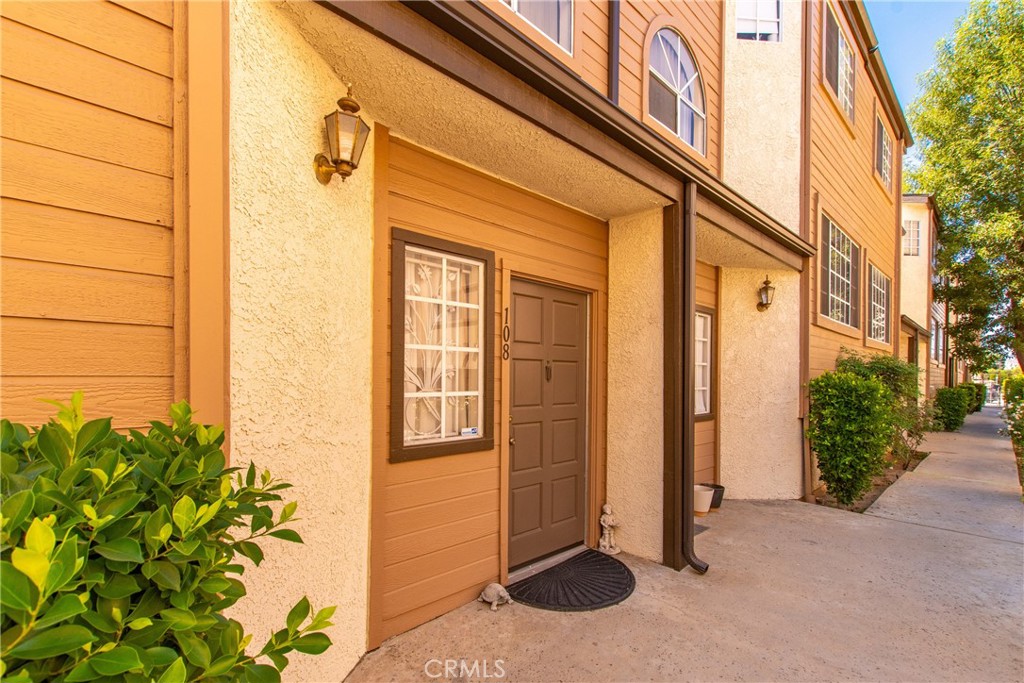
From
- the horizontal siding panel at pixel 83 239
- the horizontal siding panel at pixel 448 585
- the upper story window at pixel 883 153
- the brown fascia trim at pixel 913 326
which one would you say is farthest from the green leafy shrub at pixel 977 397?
the horizontal siding panel at pixel 83 239

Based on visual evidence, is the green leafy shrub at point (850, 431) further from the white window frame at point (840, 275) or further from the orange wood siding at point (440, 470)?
the orange wood siding at point (440, 470)

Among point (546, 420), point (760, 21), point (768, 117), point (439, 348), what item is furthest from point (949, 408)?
point (439, 348)

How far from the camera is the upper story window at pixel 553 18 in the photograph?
3.04 meters

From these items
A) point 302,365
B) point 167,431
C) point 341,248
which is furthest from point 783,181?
point 167,431

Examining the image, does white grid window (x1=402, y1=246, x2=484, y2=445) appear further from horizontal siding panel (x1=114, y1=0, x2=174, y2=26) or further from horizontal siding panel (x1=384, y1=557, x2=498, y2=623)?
horizontal siding panel (x1=114, y1=0, x2=174, y2=26)

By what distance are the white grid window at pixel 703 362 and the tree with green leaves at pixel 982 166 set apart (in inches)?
407

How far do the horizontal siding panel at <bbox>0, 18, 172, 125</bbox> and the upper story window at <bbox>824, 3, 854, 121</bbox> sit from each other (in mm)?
7656

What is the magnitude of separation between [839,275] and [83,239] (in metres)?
8.32

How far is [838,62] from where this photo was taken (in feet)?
22.1

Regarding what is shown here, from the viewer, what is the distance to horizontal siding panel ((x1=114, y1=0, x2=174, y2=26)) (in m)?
1.51

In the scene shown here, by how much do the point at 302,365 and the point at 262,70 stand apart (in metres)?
1.17

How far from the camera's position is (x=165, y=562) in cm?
81

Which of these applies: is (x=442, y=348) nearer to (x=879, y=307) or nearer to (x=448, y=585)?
(x=448, y=585)

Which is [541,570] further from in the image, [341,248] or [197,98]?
[197,98]
